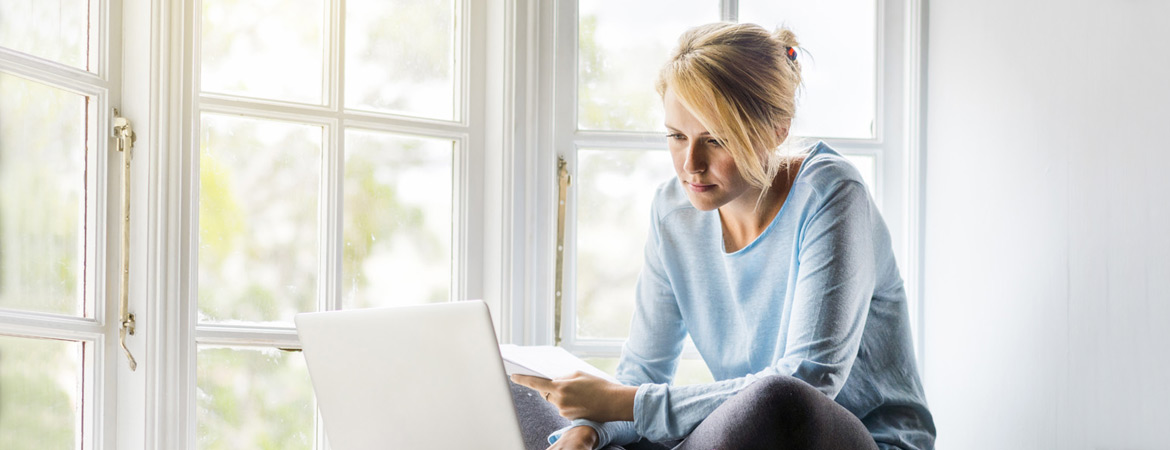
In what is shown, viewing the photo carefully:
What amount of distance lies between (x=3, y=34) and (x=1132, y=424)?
1794 mm

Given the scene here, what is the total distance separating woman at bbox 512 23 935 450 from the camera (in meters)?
1.28

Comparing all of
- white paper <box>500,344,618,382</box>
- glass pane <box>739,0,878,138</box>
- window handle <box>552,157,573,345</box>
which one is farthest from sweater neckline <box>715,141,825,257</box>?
glass pane <box>739,0,878,138</box>

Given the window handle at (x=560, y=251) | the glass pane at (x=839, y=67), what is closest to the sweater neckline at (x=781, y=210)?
the window handle at (x=560, y=251)

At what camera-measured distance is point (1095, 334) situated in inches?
58.6

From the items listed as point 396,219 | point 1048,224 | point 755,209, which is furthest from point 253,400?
point 1048,224

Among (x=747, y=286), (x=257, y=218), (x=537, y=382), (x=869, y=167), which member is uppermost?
(x=869, y=167)

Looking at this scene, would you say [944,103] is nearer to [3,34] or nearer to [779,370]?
[779,370]

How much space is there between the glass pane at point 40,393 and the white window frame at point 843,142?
81 centimetres

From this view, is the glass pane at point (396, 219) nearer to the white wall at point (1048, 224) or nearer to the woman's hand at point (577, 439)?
the woman's hand at point (577, 439)

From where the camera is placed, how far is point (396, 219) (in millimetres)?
1946

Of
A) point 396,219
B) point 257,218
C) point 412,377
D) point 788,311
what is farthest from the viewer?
point 396,219

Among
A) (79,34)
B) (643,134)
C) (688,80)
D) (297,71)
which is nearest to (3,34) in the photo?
(79,34)

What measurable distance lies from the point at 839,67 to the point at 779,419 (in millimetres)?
1257

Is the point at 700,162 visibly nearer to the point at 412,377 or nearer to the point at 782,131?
the point at 782,131
